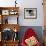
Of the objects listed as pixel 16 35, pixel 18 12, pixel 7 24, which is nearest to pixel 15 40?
pixel 16 35

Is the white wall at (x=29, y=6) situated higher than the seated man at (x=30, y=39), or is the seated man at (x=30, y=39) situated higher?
the white wall at (x=29, y=6)

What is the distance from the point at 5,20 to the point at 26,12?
869 mm

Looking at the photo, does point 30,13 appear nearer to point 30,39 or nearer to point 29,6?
point 29,6

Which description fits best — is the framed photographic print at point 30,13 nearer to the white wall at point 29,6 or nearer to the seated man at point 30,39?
the white wall at point 29,6

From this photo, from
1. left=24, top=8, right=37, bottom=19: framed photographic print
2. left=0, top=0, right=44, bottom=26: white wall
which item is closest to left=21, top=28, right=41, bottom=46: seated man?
left=0, top=0, right=44, bottom=26: white wall

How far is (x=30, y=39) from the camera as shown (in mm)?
5488

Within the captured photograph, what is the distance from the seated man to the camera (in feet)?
17.9

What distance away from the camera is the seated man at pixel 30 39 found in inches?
215

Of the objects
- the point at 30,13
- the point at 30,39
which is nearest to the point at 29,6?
the point at 30,13

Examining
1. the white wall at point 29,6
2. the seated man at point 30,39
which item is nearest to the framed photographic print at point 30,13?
the white wall at point 29,6

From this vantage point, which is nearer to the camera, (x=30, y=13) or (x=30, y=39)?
(x=30, y=39)

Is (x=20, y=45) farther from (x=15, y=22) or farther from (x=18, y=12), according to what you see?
(x=18, y=12)

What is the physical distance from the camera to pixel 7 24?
5.86 m

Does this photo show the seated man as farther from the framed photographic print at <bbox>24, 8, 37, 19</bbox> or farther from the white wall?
the framed photographic print at <bbox>24, 8, 37, 19</bbox>
